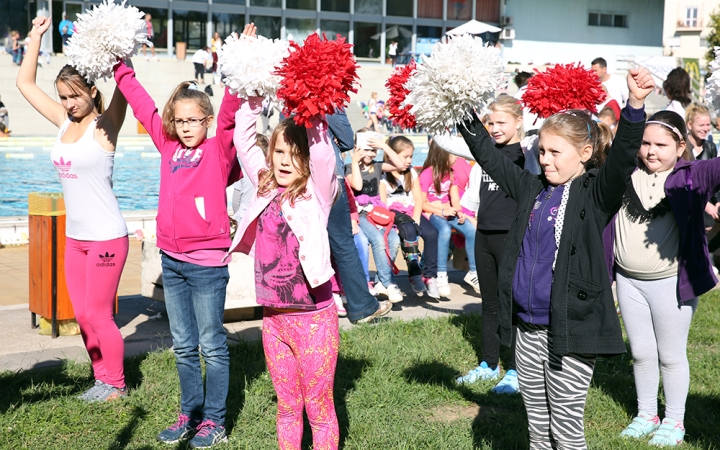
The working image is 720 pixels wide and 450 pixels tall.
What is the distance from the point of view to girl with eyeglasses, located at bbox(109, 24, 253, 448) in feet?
13.8

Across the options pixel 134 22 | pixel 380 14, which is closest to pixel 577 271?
pixel 134 22

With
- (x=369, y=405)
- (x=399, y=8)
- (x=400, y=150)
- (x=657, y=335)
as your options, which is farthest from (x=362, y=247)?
(x=399, y=8)

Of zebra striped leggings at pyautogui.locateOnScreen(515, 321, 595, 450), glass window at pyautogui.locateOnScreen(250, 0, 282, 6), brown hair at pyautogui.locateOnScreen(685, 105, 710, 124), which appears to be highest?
glass window at pyautogui.locateOnScreen(250, 0, 282, 6)

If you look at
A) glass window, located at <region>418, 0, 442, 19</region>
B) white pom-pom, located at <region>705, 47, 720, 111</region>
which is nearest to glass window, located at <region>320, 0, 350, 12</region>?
glass window, located at <region>418, 0, 442, 19</region>

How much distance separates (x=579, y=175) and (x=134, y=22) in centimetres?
255

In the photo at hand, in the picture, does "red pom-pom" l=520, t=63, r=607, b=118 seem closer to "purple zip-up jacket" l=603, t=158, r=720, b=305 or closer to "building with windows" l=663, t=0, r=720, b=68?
"purple zip-up jacket" l=603, t=158, r=720, b=305

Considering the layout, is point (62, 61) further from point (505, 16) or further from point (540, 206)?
point (540, 206)

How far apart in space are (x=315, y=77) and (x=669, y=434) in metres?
3.02

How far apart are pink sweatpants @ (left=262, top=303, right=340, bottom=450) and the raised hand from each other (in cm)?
172

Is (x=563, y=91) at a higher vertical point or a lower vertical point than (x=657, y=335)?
higher

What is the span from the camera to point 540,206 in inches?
140

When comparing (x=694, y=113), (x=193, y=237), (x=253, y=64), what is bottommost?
(x=193, y=237)

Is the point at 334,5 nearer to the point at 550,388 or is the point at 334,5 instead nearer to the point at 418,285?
the point at 418,285

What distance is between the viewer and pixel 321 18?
136 feet
